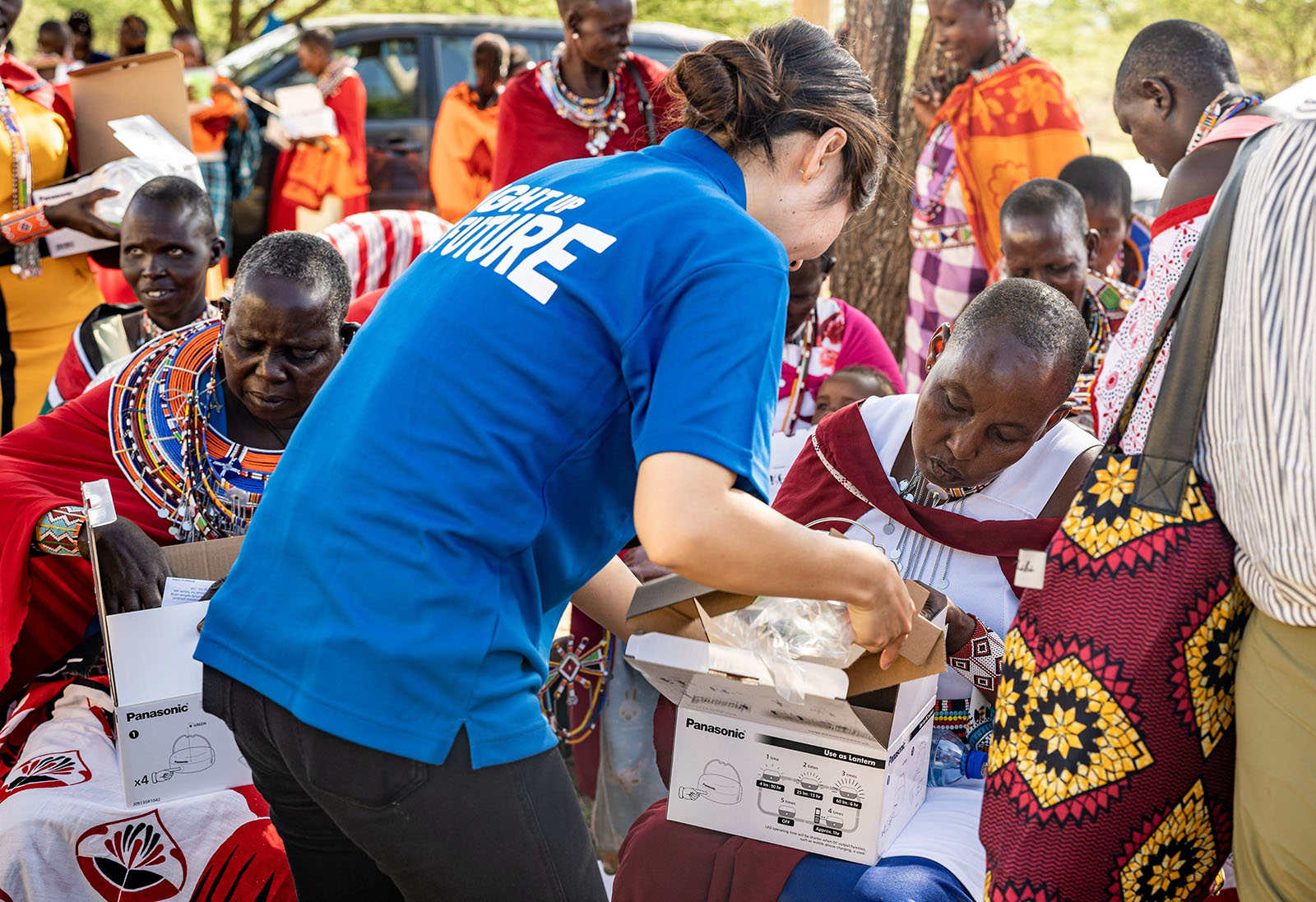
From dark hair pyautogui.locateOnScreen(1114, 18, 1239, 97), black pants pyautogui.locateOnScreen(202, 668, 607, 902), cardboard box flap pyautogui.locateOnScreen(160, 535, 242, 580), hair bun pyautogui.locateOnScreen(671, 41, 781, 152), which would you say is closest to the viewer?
black pants pyautogui.locateOnScreen(202, 668, 607, 902)

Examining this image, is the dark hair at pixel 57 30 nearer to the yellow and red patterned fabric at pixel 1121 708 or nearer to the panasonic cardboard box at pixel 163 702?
the panasonic cardboard box at pixel 163 702

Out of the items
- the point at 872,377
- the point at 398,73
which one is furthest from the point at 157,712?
the point at 398,73

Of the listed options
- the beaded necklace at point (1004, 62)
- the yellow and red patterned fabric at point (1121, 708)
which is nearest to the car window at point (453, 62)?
the beaded necklace at point (1004, 62)

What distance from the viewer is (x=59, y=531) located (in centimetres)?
268

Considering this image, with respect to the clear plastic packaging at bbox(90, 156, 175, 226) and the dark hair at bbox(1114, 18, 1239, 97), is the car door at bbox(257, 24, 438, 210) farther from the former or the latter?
the dark hair at bbox(1114, 18, 1239, 97)

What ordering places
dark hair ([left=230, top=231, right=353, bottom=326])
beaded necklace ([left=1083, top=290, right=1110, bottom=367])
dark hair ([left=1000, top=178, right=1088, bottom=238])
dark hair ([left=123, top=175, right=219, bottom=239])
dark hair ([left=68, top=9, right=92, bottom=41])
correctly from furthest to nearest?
dark hair ([left=68, top=9, right=92, bottom=41])
dark hair ([left=1000, top=178, right=1088, bottom=238])
beaded necklace ([left=1083, top=290, right=1110, bottom=367])
dark hair ([left=123, top=175, right=219, bottom=239])
dark hair ([left=230, top=231, right=353, bottom=326])

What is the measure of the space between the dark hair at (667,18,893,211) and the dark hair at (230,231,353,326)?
1278 mm

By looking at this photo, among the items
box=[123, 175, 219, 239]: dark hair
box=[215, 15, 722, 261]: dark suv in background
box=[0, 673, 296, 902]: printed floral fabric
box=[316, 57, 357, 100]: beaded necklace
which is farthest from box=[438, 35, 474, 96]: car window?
box=[0, 673, 296, 902]: printed floral fabric

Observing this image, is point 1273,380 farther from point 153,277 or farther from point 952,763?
point 153,277

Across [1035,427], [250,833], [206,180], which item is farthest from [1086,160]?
[206,180]

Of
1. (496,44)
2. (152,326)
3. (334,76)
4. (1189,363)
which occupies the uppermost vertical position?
(1189,363)

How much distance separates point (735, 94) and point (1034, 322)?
113cm

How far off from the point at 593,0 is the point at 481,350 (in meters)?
3.90

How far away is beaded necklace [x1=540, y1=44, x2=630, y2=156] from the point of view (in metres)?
5.29
